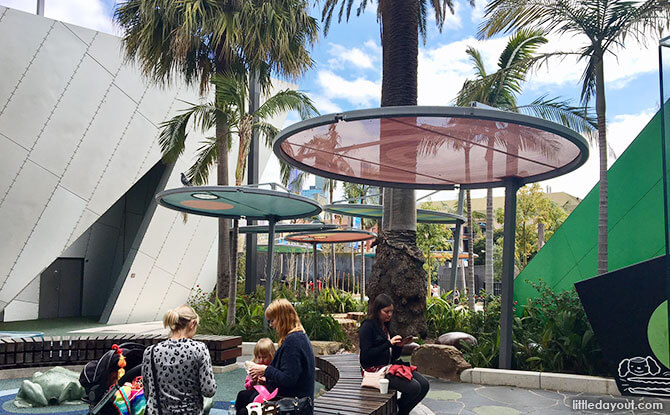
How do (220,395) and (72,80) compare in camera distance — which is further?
(72,80)

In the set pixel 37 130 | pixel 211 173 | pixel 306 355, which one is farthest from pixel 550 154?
pixel 211 173

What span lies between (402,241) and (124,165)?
38.0 feet

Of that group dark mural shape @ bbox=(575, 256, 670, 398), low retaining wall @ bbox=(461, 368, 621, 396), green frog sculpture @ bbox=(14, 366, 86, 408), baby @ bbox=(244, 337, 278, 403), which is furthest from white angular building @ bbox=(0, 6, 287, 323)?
dark mural shape @ bbox=(575, 256, 670, 398)

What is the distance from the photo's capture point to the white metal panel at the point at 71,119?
51.0 ft

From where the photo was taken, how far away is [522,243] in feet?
132

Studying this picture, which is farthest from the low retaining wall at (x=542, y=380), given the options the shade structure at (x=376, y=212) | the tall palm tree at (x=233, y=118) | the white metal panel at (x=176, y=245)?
the white metal panel at (x=176, y=245)

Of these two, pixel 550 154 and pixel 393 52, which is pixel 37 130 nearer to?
pixel 393 52

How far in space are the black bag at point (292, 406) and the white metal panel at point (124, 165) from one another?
1492 cm

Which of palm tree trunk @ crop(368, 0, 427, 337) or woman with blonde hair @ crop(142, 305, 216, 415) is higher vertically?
palm tree trunk @ crop(368, 0, 427, 337)

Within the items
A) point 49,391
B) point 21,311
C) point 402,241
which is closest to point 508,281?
point 402,241

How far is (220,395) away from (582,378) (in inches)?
194

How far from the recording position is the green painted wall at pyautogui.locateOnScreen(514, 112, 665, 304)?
8.42m

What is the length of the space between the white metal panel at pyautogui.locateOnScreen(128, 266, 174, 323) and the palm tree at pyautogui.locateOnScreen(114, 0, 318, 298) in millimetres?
5302

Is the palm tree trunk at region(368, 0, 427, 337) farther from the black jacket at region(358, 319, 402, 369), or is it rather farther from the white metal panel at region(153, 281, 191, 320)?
the white metal panel at region(153, 281, 191, 320)
